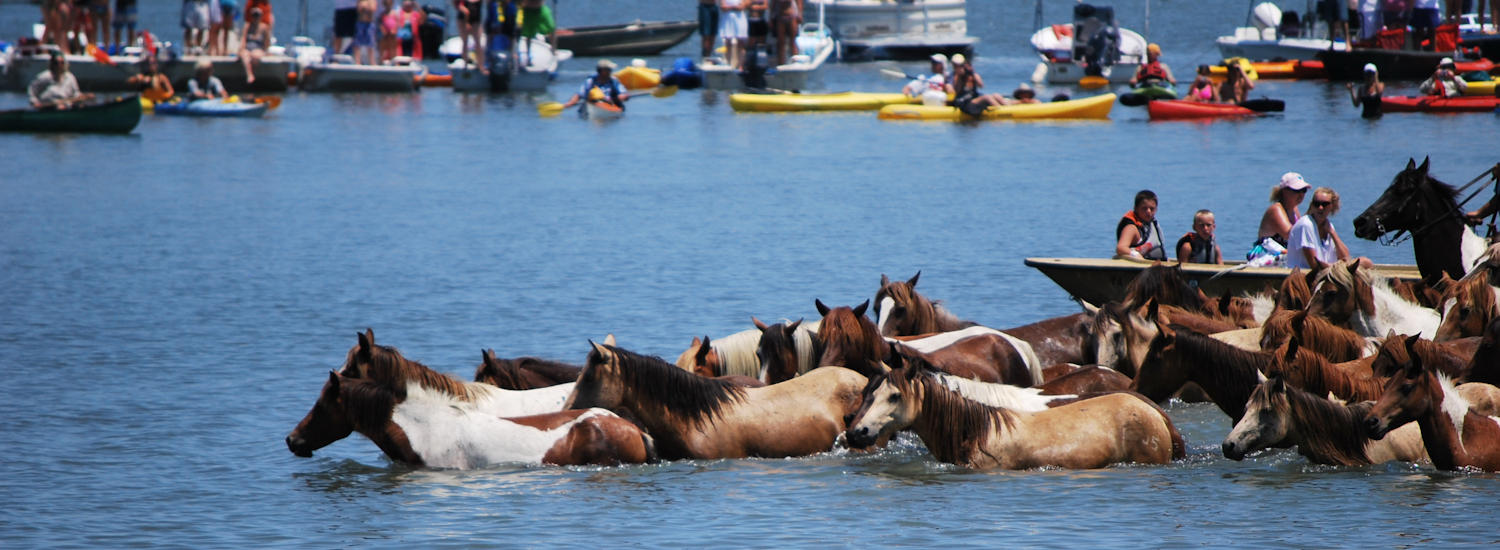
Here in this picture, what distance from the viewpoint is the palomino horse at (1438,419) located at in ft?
27.8

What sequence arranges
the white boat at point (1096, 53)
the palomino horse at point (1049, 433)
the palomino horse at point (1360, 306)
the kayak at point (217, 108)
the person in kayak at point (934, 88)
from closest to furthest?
the palomino horse at point (1049, 433) < the palomino horse at point (1360, 306) < the person in kayak at point (934, 88) < the kayak at point (217, 108) < the white boat at point (1096, 53)

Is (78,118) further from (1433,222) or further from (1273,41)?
(1273,41)

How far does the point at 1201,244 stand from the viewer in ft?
46.3

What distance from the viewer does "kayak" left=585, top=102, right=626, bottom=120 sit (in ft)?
133

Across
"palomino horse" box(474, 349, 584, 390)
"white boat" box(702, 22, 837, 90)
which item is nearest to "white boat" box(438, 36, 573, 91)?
"white boat" box(702, 22, 837, 90)

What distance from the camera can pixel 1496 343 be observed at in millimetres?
9414

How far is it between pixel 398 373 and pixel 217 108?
107ft

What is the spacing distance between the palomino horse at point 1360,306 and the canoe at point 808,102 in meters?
30.0

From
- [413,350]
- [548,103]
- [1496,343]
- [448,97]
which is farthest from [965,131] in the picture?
[1496,343]

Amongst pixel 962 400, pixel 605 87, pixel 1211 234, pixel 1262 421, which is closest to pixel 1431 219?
pixel 1211 234

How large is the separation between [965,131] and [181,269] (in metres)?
20.8

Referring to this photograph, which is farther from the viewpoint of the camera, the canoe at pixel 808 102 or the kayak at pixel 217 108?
the canoe at pixel 808 102

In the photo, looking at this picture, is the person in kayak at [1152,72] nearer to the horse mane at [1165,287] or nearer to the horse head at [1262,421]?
the horse mane at [1165,287]

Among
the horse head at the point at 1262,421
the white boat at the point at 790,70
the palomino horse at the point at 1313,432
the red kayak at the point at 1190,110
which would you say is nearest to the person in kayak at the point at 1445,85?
the red kayak at the point at 1190,110
